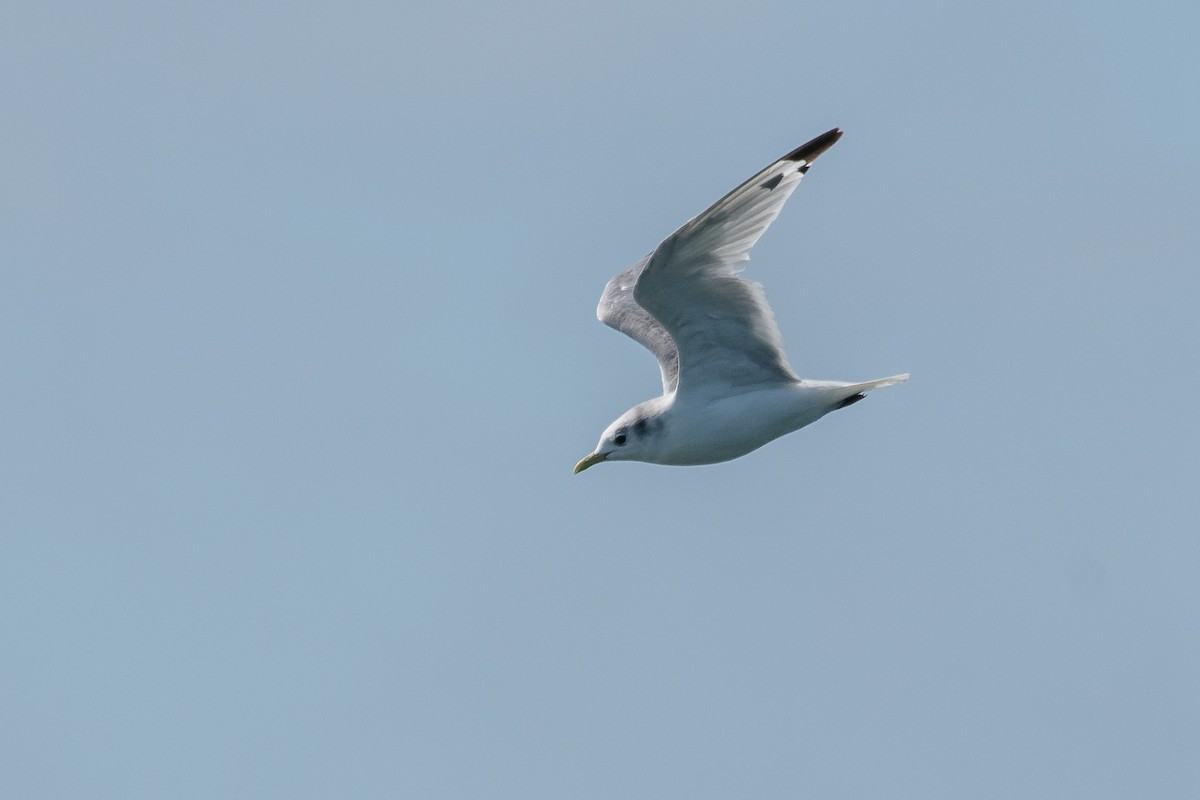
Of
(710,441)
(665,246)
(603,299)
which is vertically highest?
(603,299)

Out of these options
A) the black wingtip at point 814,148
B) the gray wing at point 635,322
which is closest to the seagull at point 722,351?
the black wingtip at point 814,148

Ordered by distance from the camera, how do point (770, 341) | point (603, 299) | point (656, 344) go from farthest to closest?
point (603, 299)
point (656, 344)
point (770, 341)

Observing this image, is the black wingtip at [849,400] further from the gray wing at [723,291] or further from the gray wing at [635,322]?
the gray wing at [635,322]

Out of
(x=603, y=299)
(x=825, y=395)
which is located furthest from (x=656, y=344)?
(x=825, y=395)

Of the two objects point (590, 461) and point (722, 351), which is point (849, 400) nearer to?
point (722, 351)

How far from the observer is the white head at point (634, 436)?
1529 centimetres

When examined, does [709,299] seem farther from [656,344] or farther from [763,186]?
[656,344]

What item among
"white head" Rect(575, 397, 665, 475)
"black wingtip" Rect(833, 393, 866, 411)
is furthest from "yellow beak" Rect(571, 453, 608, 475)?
"black wingtip" Rect(833, 393, 866, 411)

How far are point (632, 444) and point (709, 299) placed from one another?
1683mm

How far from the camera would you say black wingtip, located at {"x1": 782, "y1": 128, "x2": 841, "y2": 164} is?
1425cm

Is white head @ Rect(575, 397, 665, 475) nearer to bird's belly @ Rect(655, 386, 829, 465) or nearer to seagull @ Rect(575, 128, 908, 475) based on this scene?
seagull @ Rect(575, 128, 908, 475)

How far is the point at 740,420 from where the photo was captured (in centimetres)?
1477

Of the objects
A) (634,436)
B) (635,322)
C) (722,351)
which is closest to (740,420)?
(722,351)

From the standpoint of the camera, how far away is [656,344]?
16.8 m
